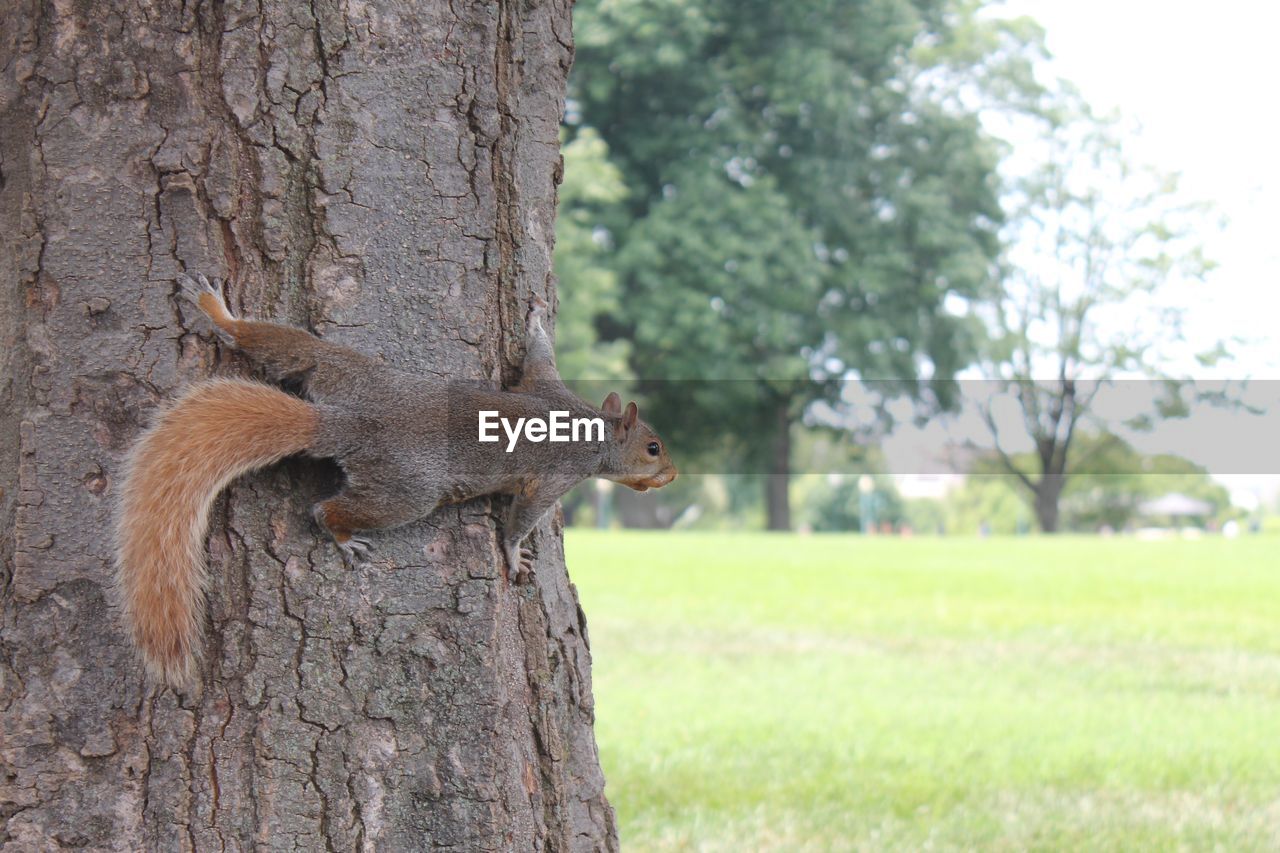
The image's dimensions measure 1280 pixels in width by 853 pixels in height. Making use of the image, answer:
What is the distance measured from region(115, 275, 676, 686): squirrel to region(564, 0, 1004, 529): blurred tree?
1422cm

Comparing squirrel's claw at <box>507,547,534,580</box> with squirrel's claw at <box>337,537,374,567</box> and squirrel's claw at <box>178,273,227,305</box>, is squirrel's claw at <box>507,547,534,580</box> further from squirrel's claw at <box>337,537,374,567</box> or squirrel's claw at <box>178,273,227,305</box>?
squirrel's claw at <box>178,273,227,305</box>

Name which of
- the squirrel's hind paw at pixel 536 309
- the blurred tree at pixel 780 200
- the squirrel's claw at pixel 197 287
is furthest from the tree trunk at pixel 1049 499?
the squirrel's claw at pixel 197 287

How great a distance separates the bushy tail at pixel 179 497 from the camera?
1.47m

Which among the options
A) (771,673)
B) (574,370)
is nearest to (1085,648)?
(771,673)

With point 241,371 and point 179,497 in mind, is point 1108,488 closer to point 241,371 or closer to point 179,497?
point 241,371

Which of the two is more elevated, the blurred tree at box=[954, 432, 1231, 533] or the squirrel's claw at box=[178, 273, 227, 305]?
the squirrel's claw at box=[178, 273, 227, 305]

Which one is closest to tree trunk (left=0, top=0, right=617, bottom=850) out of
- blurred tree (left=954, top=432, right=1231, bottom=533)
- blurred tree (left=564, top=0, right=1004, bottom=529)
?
blurred tree (left=564, top=0, right=1004, bottom=529)

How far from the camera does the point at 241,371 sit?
5.27 feet

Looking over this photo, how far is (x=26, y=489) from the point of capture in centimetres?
162

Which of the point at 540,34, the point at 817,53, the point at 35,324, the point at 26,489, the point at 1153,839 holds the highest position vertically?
the point at 817,53

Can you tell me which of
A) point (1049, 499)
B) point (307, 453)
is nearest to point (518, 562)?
point (307, 453)

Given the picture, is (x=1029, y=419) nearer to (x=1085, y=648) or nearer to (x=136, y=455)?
(x=1085, y=648)

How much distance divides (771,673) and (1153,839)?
7.39ft

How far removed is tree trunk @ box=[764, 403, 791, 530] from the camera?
57.5ft
